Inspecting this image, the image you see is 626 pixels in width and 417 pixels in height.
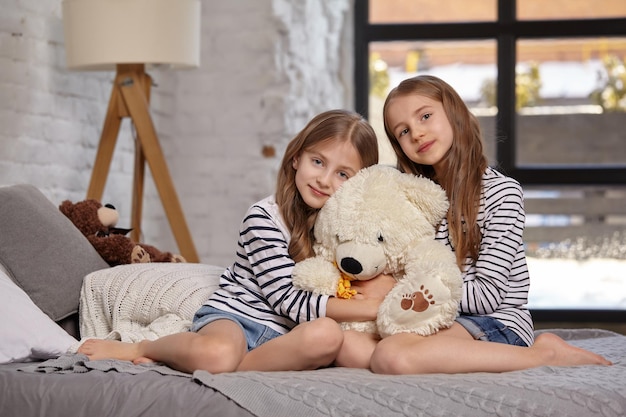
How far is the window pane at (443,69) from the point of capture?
460cm

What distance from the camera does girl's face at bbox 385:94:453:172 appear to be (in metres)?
2.10

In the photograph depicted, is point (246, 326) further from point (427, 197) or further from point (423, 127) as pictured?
point (423, 127)

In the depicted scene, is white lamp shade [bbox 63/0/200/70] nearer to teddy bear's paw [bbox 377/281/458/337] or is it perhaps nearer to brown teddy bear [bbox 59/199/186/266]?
brown teddy bear [bbox 59/199/186/266]

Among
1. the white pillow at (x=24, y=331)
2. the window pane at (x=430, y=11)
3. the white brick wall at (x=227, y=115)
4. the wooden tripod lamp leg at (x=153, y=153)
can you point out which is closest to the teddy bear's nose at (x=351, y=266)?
the white pillow at (x=24, y=331)

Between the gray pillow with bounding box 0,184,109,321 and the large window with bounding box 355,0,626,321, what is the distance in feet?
8.33

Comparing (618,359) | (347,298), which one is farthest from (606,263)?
(347,298)

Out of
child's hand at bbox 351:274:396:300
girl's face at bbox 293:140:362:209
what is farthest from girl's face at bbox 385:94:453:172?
child's hand at bbox 351:274:396:300

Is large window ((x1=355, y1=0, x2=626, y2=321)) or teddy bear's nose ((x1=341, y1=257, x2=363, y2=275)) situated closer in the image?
teddy bear's nose ((x1=341, y1=257, x2=363, y2=275))

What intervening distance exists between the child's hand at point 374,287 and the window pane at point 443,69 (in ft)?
8.32

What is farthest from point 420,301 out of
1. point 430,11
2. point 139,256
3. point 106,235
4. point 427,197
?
point 430,11

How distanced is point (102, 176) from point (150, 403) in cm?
157

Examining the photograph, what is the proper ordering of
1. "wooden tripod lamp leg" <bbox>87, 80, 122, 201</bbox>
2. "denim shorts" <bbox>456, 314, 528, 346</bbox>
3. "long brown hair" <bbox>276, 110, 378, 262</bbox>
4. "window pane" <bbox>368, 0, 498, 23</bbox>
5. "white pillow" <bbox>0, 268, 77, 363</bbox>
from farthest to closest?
1. "window pane" <bbox>368, 0, 498, 23</bbox>
2. "wooden tripod lamp leg" <bbox>87, 80, 122, 201</bbox>
3. "long brown hair" <bbox>276, 110, 378, 262</bbox>
4. "denim shorts" <bbox>456, 314, 528, 346</bbox>
5. "white pillow" <bbox>0, 268, 77, 363</bbox>

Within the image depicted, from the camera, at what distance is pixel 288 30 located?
3.93m

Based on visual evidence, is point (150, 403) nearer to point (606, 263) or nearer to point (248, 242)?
point (248, 242)
